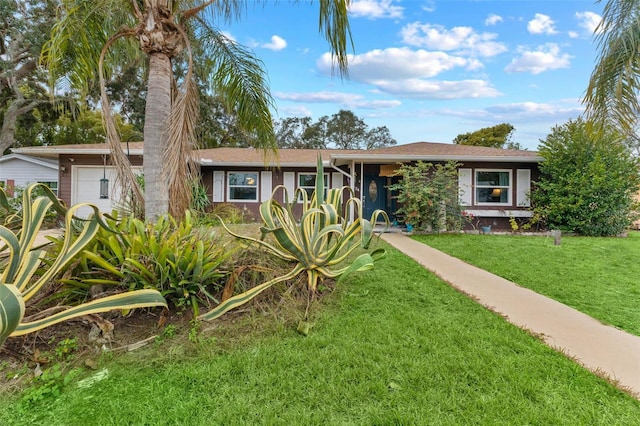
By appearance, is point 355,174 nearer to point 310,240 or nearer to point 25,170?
point 310,240

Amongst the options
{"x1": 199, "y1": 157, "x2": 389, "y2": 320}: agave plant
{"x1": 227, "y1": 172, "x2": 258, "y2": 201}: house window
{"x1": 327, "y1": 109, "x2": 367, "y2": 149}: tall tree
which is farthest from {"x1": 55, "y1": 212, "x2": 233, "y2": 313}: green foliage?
{"x1": 327, "y1": 109, "x2": 367, "y2": 149}: tall tree

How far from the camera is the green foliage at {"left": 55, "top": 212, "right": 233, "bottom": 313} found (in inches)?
112

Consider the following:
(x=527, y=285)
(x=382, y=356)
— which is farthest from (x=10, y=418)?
(x=527, y=285)

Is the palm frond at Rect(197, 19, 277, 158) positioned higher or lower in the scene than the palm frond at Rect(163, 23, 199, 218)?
higher

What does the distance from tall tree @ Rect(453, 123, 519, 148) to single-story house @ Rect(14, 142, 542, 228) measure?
19.1 m

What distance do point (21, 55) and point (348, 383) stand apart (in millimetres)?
23686

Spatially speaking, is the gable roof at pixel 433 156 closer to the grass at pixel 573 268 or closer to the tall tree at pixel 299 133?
the grass at pixel 573 268

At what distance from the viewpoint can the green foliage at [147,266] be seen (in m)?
2.85

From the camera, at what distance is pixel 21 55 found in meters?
16.5

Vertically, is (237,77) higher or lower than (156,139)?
higher

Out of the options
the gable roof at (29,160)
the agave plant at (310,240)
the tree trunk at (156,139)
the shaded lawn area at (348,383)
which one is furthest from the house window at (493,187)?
the gable roof at (29,160)

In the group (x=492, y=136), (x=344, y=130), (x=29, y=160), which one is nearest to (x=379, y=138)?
(x=344, y=130)

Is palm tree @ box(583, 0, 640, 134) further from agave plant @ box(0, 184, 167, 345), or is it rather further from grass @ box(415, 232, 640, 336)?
agave plant @ box(0, 184, 167, 345)

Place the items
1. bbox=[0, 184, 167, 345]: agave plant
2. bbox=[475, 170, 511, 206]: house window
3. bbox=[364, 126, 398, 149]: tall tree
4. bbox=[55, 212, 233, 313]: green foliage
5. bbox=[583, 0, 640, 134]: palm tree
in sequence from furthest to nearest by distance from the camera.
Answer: bbox=[364, 126, 398, 149]: tall tree < bbox=[475, 170, 511, 206]: house window < bbox=[583, 0, 640, 134]: palm tree < bbox=[55, 212, 233, 313]: green foliage < bbox=[0, 184, 167, 345]: agave plant
